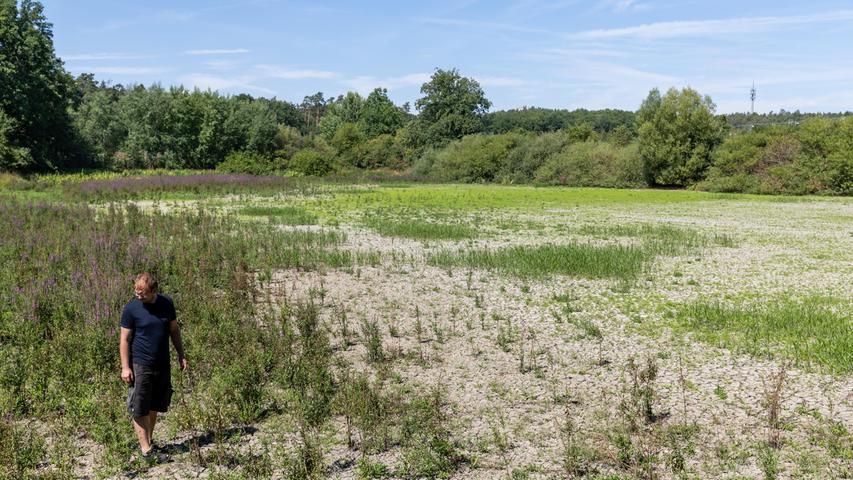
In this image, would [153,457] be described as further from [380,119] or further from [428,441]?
[380,119]

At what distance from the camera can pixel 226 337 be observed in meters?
9.31

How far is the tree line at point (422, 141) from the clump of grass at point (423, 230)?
130 ft

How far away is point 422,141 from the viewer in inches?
3856

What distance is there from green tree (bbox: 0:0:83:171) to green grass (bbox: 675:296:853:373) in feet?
184

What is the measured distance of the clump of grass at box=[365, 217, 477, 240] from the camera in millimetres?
22156

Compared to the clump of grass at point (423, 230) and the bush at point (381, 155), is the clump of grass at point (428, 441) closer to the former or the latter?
the clump of grass at point (423, 230)

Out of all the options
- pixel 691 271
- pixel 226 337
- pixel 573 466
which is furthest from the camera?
pixel 691 271

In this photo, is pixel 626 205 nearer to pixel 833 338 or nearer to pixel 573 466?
pixel 833 338

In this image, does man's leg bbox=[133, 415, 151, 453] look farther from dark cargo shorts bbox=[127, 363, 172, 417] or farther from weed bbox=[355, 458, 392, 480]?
weed bbox=[355, 458, 392, 480]

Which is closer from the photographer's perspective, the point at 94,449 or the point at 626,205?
the point at 94,449

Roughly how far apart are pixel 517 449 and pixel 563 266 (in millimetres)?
10274

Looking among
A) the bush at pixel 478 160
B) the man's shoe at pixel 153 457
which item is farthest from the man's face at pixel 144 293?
the bush at pixel 478 160

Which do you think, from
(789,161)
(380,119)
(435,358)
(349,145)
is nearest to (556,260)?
(435,358)

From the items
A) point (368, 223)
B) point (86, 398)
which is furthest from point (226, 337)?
point (368, 223)
